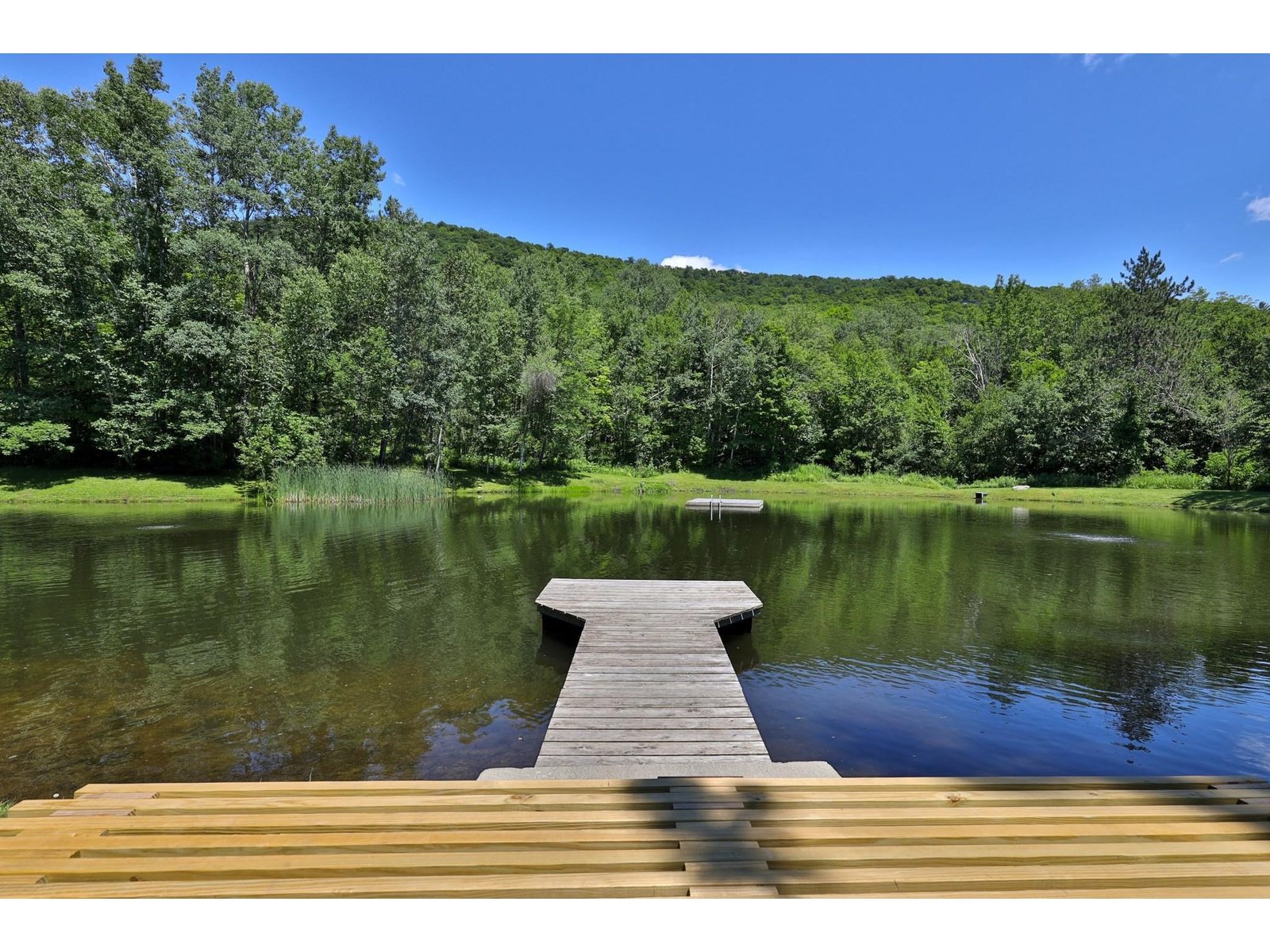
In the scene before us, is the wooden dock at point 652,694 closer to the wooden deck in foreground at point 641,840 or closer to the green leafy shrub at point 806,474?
the wooden deck in foreground at point 641,840

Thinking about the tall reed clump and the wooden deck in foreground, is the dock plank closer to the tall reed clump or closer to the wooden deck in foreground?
the wooden deck in foreground

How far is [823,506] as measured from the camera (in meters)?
34.3

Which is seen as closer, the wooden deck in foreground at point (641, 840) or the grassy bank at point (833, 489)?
the wooden deck in foreground at point (641, 840)

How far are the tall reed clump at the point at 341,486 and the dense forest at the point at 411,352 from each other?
205 centimetres

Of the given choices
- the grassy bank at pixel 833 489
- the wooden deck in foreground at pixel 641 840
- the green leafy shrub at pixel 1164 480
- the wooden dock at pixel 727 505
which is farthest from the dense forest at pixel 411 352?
the wooden deck in foreground at pixel 641 840

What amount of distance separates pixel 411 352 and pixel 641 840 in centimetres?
3639

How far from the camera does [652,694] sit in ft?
22.8

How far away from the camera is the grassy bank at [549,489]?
29.9 metres

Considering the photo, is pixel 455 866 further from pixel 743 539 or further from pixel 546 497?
pixel 546 497

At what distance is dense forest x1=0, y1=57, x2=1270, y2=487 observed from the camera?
31.7 m

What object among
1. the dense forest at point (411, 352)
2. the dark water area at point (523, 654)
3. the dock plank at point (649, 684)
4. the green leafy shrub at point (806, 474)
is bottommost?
the dark water area at point (523, 654)

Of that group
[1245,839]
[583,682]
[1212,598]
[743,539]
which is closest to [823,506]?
[743,539]

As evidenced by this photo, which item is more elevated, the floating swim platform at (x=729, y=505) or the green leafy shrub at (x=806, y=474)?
the green leafy shrub at (x=806, y=474)

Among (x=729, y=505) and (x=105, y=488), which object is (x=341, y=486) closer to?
(x=105, y=488)
